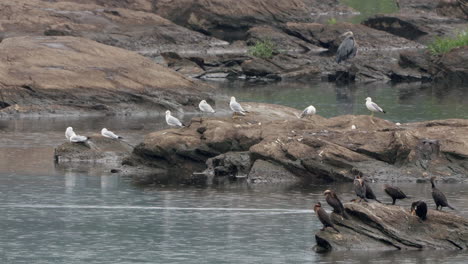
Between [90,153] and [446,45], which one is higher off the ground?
[446,45]

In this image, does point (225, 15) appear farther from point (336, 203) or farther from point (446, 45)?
point (336, 203)

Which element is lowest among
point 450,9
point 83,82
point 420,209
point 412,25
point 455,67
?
point 420,209

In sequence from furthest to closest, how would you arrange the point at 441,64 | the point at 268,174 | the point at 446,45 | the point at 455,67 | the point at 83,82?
the point at 446,45, the point at 441,64, the point at 455,67, the point at 83,82, the point at 268,174

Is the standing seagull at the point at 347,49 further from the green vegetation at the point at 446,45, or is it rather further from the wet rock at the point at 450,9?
the wet rock at the point at 450,9

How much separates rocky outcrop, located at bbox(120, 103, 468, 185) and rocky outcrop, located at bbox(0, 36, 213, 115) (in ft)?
47.8

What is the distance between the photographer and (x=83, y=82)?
52062 millimetres

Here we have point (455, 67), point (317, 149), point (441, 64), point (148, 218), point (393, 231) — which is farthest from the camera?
point (441, 64)

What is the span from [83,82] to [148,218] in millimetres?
22893

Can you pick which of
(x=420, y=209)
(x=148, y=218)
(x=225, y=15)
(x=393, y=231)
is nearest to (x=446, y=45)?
(x=225, y=15)

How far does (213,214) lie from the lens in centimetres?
3044

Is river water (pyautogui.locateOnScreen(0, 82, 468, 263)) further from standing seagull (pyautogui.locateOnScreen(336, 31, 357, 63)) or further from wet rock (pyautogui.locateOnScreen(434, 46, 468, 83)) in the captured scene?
wet rock (pyautogui.locateOnScreen(434, 46, 468, 83))

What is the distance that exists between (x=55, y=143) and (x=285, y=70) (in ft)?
110

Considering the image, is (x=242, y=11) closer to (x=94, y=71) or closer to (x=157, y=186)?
(x=94, y=71)

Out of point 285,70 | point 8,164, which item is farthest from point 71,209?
point 285,70
